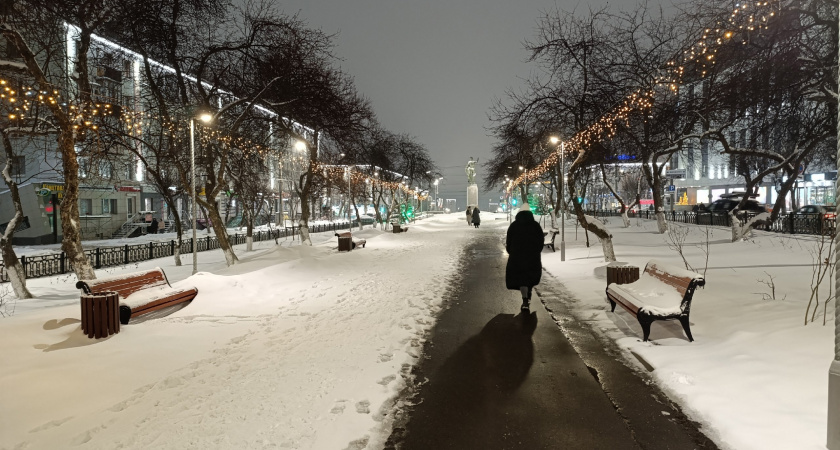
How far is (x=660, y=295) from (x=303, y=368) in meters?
5.00

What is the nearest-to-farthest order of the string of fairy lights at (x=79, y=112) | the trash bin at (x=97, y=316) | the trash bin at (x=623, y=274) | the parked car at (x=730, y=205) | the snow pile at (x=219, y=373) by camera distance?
the snow pile at (x=219, y=373) → the trash bin at (x=97, y=316) → the string of fairy lights at (x=79, y=112) → the trash bin at (x=623, y=274) → the parked car at (x=730, y=205)

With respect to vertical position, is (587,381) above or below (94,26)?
below

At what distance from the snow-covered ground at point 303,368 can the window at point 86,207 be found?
3613 centimetres

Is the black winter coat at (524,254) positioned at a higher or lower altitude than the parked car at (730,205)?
lower

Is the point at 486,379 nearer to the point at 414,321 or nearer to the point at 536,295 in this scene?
the point at 414,321

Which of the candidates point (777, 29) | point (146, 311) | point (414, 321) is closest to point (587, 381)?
point (414, 321)

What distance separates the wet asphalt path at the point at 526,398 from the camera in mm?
3797

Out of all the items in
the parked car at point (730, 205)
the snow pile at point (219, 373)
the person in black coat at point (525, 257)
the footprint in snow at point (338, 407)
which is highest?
the parked car at point (730, 205)

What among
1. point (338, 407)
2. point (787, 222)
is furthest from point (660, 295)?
point (787, 222)

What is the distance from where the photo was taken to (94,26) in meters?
10.8

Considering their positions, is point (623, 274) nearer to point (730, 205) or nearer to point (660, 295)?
point (660, 295)

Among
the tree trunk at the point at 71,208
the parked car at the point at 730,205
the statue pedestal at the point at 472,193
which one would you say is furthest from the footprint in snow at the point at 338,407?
the statue pedestal at the point at 472,193

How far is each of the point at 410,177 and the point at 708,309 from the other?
45.4 metres

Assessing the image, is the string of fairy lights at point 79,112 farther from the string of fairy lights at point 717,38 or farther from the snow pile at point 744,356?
the string of fairy lights at point 717,38
